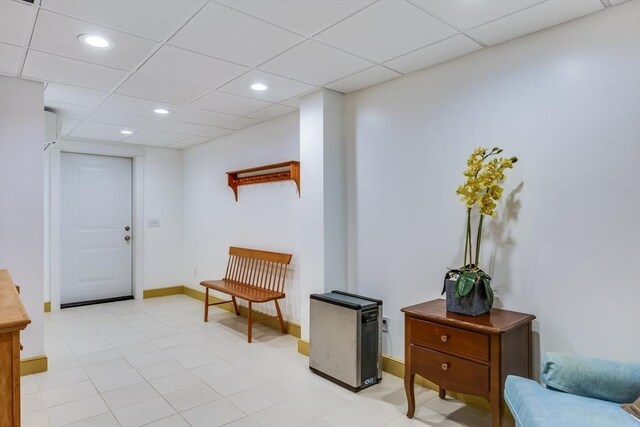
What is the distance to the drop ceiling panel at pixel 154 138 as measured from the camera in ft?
16.9

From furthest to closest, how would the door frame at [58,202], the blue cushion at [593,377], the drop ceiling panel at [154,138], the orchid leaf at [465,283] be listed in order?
1. the door frame at [58,202]
2. the drop ceiling panel at [154,138]
3. the orchid leaf at [465,283]
4. the blue cushion at [593,377]

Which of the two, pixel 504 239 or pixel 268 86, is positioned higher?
pixel 268 86

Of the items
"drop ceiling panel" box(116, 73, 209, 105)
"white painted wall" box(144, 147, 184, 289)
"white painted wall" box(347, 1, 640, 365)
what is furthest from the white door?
"white painted wall" box(347, 1, 640, 365)

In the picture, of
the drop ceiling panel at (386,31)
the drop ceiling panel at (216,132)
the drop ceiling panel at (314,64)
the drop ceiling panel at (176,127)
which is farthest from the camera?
the drop ceiling panel at (216,132)

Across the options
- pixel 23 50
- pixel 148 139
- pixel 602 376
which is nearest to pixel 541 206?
pixel 602 376

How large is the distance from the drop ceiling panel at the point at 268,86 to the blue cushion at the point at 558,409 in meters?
2.63

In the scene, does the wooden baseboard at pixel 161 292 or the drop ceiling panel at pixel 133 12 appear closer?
the drop ceiling panel at pixel 133 12

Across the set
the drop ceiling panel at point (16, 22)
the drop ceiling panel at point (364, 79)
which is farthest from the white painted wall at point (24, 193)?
the drop ceiling panel at point (364, 79)

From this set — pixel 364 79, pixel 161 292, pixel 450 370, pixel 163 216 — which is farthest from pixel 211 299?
pixel 450 370

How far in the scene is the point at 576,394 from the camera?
68.9 inches

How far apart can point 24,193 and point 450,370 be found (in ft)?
11.4

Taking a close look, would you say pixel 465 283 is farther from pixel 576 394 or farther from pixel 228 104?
pixel 228 104

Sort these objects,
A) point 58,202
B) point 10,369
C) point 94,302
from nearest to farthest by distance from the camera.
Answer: point 10,369 < point 58,202 < point 94,302

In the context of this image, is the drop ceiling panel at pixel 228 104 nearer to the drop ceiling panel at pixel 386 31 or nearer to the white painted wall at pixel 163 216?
the drop ceiling panel at pixel 386 31
